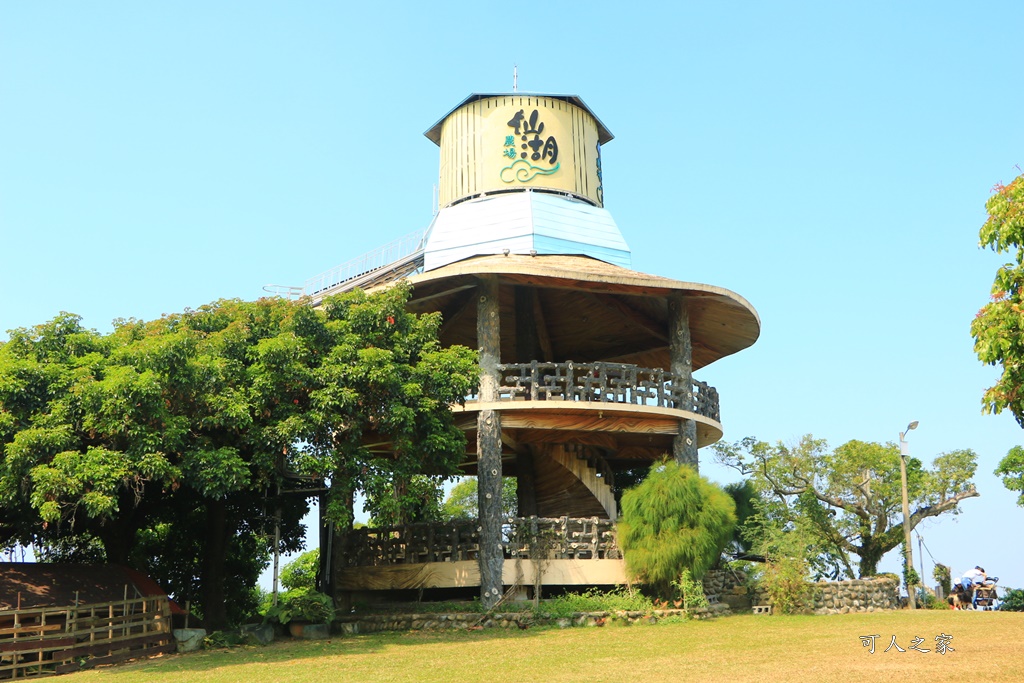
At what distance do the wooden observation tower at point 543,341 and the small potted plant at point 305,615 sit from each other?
9.12ft

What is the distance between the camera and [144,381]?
14852 millimetres

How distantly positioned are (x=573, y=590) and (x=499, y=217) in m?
8.94

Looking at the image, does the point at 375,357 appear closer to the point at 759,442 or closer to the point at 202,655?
the point at 202,655

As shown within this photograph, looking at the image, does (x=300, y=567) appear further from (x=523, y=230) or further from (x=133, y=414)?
(x=133, y=414)

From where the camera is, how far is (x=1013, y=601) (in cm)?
2503

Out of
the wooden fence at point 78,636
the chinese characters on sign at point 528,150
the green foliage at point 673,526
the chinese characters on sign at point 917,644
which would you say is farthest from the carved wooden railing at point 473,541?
the chinese characters on sign at point 528,150

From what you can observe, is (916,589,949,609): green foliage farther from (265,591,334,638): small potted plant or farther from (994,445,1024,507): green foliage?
(265,591,334,638): small potted plant

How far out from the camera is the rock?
17.0 meters

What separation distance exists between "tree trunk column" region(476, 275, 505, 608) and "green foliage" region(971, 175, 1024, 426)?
1009 cm

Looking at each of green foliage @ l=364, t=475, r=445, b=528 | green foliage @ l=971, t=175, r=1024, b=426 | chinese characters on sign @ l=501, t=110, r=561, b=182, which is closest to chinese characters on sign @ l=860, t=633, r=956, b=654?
green foliage @ l=971, t=175, r=1024, b=426

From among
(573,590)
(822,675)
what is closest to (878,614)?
(573,590)

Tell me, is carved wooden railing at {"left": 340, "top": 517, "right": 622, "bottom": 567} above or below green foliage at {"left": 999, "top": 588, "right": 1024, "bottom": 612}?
above

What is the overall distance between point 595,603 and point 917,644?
619 cm

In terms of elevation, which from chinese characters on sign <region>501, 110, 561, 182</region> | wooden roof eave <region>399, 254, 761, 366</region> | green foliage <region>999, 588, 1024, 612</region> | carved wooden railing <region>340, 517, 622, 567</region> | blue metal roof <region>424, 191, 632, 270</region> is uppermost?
chinese characters on sign <region>501, 110, 561, 182</region>
